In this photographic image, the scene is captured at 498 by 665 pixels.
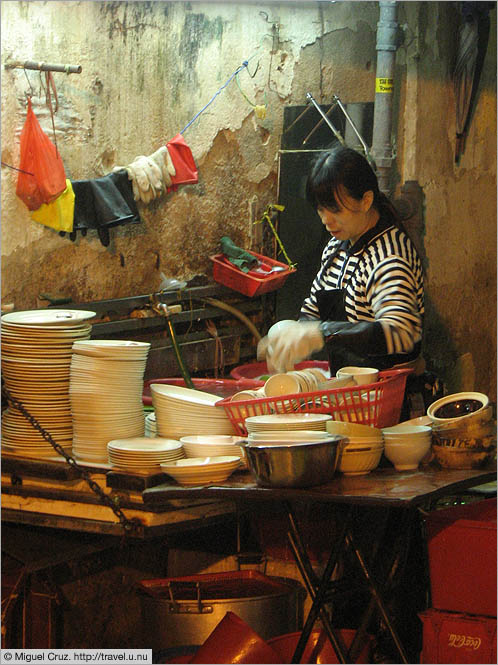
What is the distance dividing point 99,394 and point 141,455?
34 centimetres

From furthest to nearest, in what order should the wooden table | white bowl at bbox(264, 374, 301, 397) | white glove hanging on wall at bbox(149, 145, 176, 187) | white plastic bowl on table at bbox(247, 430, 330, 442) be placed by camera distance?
white glove hanging on wall at bbox(149, 145, 176, 187)
white bowl at bbox(264, 374, 301, 397)
white plastic bowl on table at bbox(247, 430, 330, 442)
the wooden table

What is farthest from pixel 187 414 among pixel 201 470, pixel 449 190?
pixel 449 190

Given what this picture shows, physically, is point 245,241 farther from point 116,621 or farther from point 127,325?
point 116,621

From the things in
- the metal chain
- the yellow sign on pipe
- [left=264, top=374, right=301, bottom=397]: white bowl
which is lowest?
the metal chain

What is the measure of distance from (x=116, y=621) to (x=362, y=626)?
1.40m

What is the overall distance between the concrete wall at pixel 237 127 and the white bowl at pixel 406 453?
7.31 feet

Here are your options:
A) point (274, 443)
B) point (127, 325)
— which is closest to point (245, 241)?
point (127, 325)

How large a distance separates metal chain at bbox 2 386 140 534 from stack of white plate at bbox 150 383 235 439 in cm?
35

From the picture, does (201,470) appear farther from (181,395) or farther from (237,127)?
(237,127)

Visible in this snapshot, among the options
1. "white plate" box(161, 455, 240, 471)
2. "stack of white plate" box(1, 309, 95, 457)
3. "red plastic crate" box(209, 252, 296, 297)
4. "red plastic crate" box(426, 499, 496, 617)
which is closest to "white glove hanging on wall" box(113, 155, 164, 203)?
"red plastic crate" box(209, 252, 296, 297)

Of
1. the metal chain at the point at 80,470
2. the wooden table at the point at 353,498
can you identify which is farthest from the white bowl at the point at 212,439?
the metal chain at the point at 80,470

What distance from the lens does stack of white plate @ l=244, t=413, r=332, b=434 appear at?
2885 mm

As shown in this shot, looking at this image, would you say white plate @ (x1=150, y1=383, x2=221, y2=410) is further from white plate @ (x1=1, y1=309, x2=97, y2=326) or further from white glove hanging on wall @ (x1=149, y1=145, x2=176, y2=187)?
white glove hanging on wall @ (x1=149, y1=145, x2=176, y2=187)

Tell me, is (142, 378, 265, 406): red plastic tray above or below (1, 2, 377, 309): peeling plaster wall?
below
